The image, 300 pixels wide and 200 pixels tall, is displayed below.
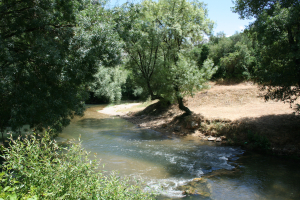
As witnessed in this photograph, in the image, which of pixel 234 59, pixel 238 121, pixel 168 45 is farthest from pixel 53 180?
pixel 234 59

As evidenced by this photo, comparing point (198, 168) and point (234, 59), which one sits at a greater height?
point (234, 59)

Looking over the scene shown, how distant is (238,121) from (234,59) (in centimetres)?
1242

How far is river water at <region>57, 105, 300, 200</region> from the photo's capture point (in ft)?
23.3

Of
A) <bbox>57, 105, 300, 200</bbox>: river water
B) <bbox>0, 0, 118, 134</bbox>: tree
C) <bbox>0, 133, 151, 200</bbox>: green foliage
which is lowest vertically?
<bbox>57, 105, 300, 200</bbox>: river water

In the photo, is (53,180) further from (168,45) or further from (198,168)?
(168,45)

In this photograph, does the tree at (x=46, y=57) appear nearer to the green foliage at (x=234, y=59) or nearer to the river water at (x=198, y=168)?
the river water at (x=198, y=168)

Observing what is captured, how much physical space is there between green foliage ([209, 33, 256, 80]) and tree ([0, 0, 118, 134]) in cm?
1813

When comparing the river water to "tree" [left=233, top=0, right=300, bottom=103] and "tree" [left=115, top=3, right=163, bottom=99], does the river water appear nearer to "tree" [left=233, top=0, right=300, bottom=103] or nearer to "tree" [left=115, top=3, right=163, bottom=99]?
"tree" [left=233, top=0, right=300, bottom=103]

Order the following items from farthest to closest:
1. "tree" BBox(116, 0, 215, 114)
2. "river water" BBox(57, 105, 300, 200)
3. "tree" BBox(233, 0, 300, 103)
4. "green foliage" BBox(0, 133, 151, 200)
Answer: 1. "tree" BBox(116, 0, 215, 114)
2. "tree" BBox(233, 0, 300, 103)
3. "river water" BBox(57, 105, 300, 200)
4. "green foliage" BBox(0, 133, 151, 200)

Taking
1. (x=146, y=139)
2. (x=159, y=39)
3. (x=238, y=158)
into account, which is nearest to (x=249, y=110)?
(x=238, y=158)

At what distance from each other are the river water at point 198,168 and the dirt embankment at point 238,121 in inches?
43.2

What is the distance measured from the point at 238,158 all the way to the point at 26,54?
1051 centimetres

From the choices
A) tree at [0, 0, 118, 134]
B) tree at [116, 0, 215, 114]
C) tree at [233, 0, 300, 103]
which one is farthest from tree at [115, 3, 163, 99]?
tree at [233, 0, 300, 103]

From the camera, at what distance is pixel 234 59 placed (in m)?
23.7
